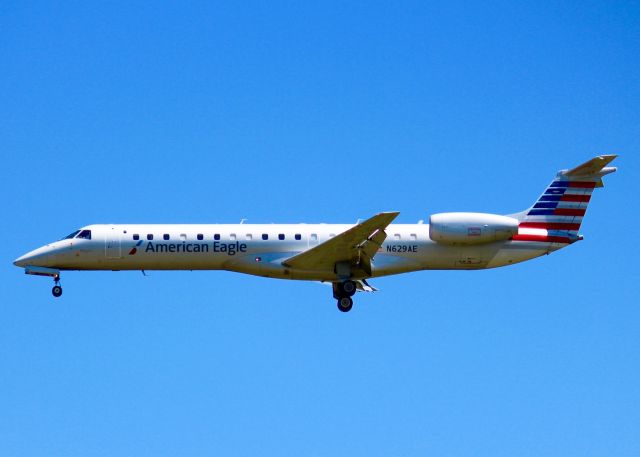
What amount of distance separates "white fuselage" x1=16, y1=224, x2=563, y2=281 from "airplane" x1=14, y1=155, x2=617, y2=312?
0.04m

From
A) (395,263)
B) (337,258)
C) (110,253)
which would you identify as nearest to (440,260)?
(395,263)

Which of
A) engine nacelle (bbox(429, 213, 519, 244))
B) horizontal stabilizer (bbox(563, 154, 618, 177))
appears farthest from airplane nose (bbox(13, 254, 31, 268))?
horizontal stabilizer (bbox(563, 154, 618, 177))

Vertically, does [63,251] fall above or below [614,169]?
below

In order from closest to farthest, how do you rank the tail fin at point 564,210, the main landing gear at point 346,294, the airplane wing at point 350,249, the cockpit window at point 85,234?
the airplane wing at point 350,249, the main landing gear at point 346,294, the cockpit window at point 85,234, the tail fin at point 564,210

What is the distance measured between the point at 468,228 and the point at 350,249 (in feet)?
14.1

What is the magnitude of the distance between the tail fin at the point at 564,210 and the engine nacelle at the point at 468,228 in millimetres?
1237

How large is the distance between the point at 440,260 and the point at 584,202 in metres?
5.73

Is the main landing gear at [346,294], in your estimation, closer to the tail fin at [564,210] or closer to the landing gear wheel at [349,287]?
the landing gear wheel at [349,287]

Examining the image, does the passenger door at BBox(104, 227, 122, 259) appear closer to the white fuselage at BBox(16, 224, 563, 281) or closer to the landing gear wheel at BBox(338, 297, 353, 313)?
the white fuselage at BBox(16, 224, 563, 281)

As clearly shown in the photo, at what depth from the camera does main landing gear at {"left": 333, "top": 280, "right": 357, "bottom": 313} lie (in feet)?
108

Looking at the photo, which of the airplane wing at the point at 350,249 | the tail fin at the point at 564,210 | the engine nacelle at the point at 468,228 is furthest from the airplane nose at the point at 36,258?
the tail fin at the point at 564,210

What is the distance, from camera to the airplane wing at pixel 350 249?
102 ft

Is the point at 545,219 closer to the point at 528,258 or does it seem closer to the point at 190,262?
the point at 528,258

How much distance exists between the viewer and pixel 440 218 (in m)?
33.1
